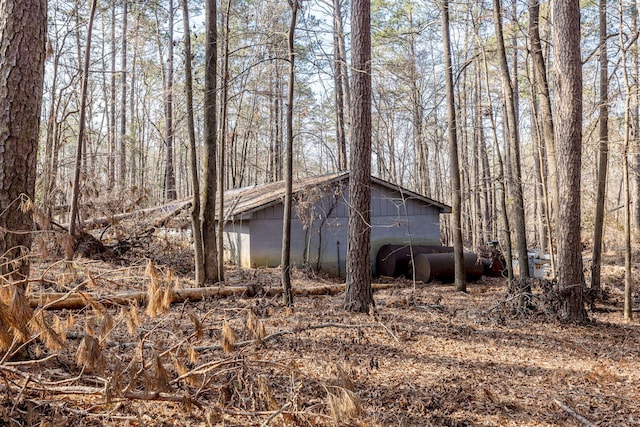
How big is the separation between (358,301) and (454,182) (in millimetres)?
4839

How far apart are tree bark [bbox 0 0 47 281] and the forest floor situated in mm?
706

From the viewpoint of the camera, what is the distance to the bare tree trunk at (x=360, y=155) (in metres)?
7.41

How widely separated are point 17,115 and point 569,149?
746 cm

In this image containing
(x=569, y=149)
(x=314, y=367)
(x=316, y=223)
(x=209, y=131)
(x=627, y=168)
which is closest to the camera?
(x=314, y=367)

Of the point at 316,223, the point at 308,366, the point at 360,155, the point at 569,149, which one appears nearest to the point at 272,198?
the point at 316,223

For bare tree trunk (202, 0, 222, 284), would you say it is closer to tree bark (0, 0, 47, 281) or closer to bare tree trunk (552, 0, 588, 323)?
tree bark (0, 0, 47, 281)

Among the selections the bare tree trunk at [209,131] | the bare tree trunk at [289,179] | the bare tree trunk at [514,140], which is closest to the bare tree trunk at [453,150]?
the bare tree trunk at [514,140]

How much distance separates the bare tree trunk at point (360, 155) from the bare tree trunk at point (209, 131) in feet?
10.1

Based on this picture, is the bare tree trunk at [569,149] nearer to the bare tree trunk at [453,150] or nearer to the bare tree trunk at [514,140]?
→ the bare tree trunk at [514,140]

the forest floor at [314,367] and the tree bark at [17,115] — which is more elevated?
the tree bark at [17,115]

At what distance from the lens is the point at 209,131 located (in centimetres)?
916

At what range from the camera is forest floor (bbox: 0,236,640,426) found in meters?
2.88

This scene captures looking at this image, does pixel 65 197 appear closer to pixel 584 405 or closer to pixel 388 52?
pixel 584 405

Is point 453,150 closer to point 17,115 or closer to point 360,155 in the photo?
point 360,155
